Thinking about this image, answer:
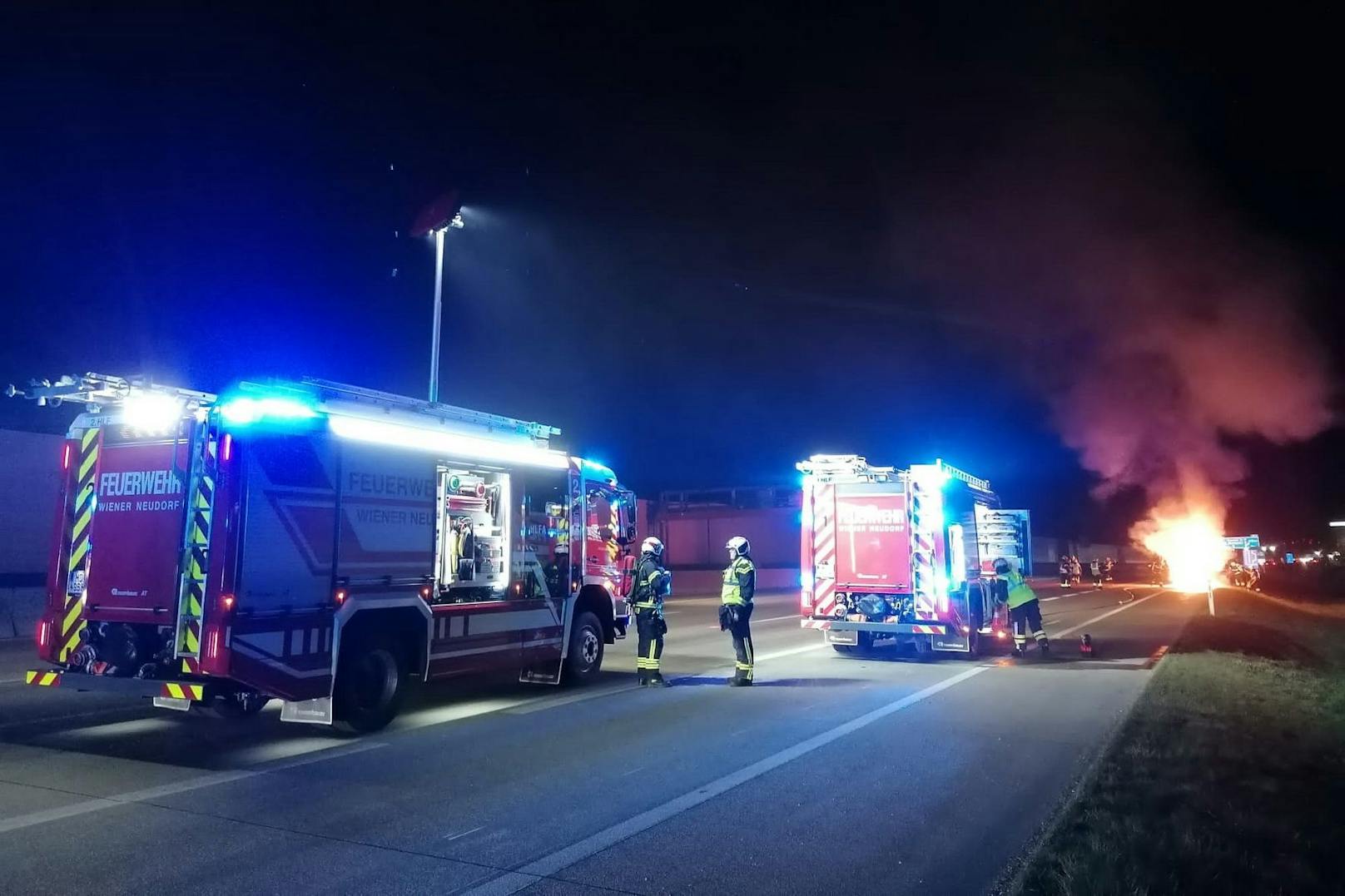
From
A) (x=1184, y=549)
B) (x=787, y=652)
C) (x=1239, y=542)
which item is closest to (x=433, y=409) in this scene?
(x=787, y=652)

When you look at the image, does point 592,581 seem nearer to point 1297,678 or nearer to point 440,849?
point 440,849

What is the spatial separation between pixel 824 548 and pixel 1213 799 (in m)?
8.65

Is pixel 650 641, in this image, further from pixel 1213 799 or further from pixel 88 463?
pixel 1213 799

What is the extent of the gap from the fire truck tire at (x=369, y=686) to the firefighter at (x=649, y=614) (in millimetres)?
3142

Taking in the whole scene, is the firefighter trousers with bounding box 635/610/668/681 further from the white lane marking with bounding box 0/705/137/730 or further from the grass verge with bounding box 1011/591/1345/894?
the white lane marking with bounding box 0/705/137/730

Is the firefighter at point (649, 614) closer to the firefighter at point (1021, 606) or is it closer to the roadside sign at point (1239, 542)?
the firefighter at point (1021, 606)

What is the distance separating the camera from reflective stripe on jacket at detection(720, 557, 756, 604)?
35.1ft

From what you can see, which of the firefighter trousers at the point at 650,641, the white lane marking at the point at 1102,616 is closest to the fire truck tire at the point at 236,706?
the firefighter trousers at the point at 650,641

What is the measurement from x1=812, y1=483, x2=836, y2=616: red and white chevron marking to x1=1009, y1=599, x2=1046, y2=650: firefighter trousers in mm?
2735

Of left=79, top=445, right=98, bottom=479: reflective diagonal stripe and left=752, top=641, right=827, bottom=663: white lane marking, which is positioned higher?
left=79, top=445, right=98, bottom=479: reflective diagonal stripe

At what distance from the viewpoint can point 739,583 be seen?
35.2ft

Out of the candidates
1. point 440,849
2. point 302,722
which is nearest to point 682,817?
point 440,849

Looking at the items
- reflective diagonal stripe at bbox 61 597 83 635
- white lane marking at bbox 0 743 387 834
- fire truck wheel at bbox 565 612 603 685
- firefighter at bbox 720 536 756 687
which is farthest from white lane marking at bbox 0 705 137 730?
firefighter at bbox 720 536 756 687

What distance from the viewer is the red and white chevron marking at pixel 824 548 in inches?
541
